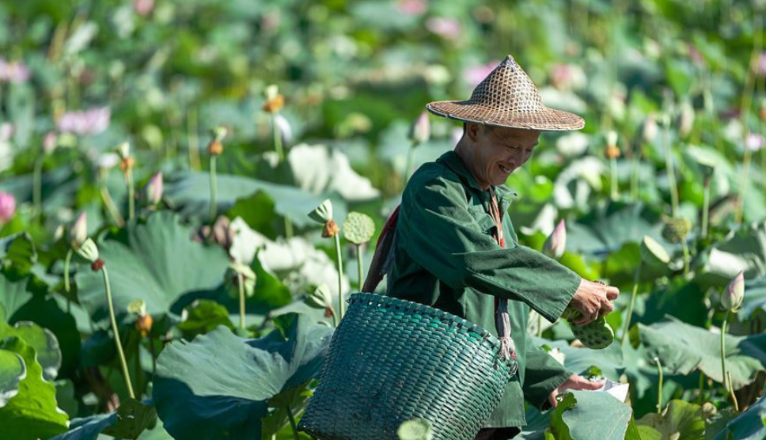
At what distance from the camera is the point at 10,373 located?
7.91ft

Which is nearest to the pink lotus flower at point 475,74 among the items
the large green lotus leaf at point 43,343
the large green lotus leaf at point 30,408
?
the large green lotus leaf at point 43,343

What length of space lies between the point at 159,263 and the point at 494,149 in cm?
130

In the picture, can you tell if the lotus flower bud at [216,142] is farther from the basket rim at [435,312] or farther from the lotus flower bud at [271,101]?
the basket rim at [435,312]

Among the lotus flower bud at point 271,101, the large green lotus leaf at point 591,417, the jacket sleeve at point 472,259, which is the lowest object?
the large green lotus leaf at point 591,417

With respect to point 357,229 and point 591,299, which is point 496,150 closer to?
point 591,299

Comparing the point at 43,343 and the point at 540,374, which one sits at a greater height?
the point at 540,374

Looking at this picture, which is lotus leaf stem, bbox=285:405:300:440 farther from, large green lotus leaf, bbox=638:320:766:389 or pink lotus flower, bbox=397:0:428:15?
pink lotus flower, bbox=397:0:428:15

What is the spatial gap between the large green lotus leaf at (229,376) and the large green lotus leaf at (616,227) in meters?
1.38

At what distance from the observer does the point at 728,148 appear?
189 inches

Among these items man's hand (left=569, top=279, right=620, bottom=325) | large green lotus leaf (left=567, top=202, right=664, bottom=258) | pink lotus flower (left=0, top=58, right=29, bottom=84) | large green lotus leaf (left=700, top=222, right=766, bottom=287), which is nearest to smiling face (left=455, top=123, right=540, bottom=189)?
man's hand (left=569, top=279, right=620, bottom=325)

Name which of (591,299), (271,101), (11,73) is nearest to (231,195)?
(271,101)

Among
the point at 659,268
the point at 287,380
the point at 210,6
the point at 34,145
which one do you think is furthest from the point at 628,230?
the point at 210,6

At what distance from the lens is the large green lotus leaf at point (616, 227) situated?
3.65m

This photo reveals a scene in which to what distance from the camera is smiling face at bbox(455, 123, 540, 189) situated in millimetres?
2057
